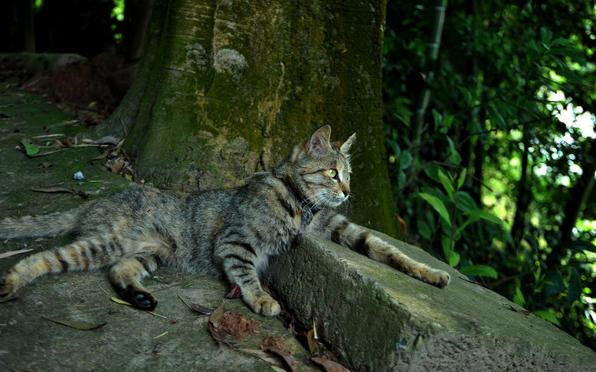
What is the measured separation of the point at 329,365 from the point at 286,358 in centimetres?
22

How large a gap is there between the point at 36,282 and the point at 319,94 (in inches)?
98.2

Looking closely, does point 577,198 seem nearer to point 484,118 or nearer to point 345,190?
point 484,118

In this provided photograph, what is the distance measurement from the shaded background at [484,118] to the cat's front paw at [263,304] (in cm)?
196

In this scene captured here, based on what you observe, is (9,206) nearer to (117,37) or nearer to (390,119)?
(390,119)

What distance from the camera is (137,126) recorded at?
4844 millimetres

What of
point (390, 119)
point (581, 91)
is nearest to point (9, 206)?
point (390, 119)

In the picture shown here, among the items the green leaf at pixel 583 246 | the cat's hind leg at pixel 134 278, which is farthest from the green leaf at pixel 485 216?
the cat's hind leg at pixel 134 278

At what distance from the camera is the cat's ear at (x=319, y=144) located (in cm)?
395

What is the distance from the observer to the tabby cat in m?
3.59

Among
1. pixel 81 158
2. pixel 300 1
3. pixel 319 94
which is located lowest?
pixel 81 158

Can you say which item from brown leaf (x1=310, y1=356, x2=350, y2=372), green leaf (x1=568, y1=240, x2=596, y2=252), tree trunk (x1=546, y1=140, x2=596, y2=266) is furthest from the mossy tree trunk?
tree trunk (x1=546, y1=140, x2=596, y2=266)

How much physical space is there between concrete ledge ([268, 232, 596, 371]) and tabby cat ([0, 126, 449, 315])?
27 centimetres

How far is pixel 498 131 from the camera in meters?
6.45

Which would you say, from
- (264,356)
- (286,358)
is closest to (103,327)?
(264,356)
